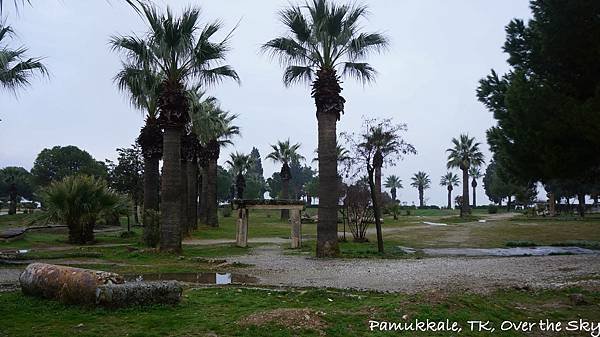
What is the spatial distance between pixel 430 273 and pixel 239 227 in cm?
1293

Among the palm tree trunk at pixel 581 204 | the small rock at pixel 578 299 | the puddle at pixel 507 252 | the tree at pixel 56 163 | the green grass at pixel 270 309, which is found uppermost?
the tree at pixel 56 163

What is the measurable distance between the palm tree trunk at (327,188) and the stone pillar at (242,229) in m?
5.87

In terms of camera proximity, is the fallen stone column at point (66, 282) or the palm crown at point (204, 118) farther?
the palm crown at point (204, 118)

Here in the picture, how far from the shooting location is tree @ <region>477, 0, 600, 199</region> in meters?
15.1

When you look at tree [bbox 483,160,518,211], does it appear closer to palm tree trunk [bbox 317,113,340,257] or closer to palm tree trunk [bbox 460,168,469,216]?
palm tree trunk [bbox 460,168,469,216]

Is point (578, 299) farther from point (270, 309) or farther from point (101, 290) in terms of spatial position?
point (101, 290)

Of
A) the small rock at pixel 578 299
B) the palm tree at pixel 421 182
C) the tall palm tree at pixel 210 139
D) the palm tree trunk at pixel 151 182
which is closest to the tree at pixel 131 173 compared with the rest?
the tall palm tree at pixel 210 139

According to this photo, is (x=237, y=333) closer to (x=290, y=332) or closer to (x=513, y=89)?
(x=290, y=332)

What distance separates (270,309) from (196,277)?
5.90 m

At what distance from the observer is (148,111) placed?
87.6ft

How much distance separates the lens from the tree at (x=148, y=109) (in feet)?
71.5

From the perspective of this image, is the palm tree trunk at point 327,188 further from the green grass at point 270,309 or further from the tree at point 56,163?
the tree at point 56,163

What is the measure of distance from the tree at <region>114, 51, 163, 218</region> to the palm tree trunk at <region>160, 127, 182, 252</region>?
10.2 ft

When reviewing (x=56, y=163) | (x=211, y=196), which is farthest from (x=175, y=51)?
(x=56, y=163)
